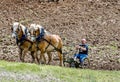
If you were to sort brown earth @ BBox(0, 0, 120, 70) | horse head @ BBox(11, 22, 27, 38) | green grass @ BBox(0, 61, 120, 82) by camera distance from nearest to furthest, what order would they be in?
green grass @ BBox(0, 61, 120, 82) → horse head @ BBox(11, 22, 27, 38) → brown earth @ BBox(0, 0, 120, 70)

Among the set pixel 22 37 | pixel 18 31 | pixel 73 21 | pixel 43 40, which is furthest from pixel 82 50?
pixel 73 21

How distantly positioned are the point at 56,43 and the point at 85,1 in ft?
51.4

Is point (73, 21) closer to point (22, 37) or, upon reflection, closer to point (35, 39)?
point (22, 37)

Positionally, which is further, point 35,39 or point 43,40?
point 43,40

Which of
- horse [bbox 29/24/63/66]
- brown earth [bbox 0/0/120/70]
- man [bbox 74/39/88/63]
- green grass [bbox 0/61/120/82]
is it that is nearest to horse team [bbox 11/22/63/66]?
horse [bbox 29/24/63/66]

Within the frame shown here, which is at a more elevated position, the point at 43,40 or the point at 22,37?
the point at 22,37

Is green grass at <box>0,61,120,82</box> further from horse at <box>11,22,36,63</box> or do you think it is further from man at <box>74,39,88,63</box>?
horse at <box>11,22,36,63</box>

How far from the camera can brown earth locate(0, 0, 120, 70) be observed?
1104 inches

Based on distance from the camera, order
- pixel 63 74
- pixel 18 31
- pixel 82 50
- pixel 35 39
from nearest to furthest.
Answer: pixel 63 74
pixel 35 39
pixel 18 31
pixel 82 50

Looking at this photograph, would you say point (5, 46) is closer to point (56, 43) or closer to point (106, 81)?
point (56, 43)

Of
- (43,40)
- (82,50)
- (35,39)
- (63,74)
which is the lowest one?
(82,50)

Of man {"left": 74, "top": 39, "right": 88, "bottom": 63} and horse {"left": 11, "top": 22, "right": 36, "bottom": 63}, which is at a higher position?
horse {"left": 11, "top": 22, "right": 36, "bottom": 63}

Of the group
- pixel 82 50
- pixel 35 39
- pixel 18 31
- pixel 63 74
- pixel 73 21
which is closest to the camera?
pixel 63 74

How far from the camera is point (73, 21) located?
34469 mm
